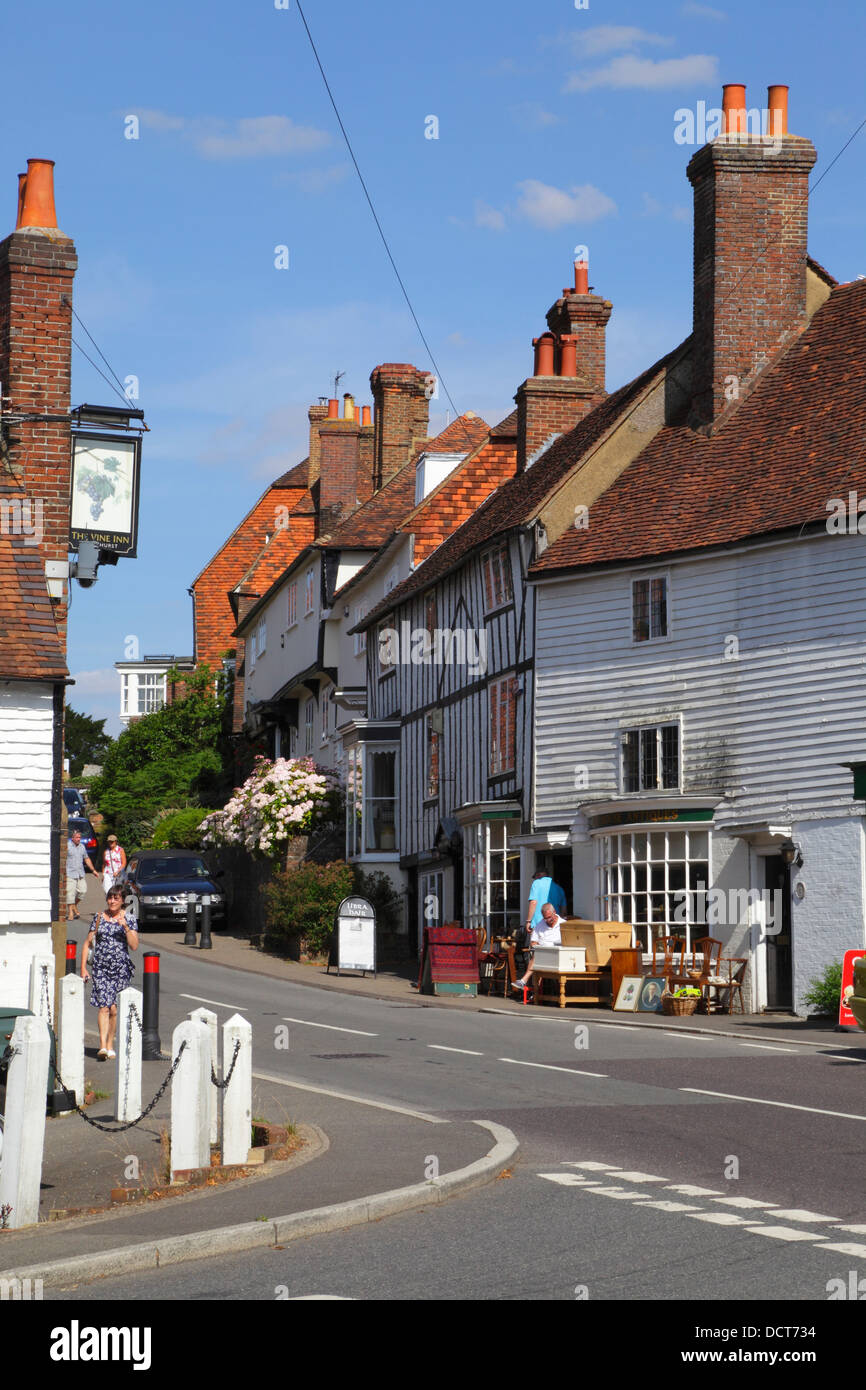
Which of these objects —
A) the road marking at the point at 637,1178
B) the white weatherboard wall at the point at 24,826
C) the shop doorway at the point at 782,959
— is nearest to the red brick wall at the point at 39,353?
the white weatherboard wall at the point at 24,826

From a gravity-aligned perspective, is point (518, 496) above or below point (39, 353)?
above

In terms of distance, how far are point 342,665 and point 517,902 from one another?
14984mm

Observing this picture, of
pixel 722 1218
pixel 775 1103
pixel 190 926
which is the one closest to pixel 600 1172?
pixel 722 1218

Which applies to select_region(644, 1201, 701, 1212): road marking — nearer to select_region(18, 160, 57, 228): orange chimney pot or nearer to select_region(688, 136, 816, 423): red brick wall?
select_region(18, 160, 57, 228): orange chimney pot

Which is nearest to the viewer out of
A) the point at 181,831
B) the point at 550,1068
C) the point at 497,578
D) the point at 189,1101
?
the point at 189,1101

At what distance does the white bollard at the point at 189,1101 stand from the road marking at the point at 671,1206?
2869 mm

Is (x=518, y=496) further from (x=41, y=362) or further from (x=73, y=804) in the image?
(x=73, y=804)

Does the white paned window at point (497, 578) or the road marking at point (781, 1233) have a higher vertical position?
the white paned window at point (497, 578)

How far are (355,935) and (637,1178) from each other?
20429 millimetres

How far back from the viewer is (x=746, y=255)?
2888 cm

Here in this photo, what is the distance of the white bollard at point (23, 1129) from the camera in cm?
984

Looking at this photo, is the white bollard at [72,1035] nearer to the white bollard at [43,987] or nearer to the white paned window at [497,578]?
the white bollard at [43,987]

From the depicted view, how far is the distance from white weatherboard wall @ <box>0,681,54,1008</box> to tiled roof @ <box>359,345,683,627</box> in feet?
43.2

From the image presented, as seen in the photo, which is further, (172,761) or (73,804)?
(172,761)
